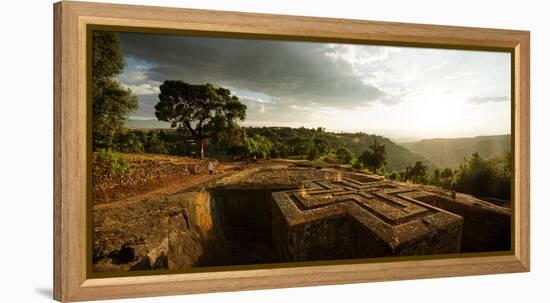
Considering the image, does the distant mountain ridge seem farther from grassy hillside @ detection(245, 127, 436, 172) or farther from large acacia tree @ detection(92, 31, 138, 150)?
grassy hillside @ detection(245, 127, 436, 172)

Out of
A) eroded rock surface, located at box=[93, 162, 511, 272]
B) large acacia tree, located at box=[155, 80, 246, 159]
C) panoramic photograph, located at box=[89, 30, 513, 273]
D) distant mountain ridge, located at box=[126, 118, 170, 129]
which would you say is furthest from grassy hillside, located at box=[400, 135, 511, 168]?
distant mountain ridge, located at box=[126, 118, 170, 129]

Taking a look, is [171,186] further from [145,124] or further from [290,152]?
[290,152]

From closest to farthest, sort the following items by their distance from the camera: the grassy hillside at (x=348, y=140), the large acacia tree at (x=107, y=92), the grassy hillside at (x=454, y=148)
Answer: the large acacia tree at (x=107, y=92) < the grassy hillside at (x=348, y=140) < the grassy hillside at (x=454, y=148)

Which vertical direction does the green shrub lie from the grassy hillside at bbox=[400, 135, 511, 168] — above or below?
below

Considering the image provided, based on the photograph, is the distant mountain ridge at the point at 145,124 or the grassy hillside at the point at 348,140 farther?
the grassy hillside at the point at 348,140

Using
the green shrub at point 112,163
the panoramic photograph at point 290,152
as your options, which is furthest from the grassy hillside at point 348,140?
the green shrub at point 112,163

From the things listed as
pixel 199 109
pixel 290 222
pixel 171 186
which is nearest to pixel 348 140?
pixel 290 222

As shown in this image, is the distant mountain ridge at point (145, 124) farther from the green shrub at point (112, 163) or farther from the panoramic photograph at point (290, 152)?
the green shrub at point (112, 163)
